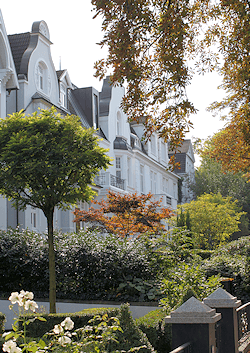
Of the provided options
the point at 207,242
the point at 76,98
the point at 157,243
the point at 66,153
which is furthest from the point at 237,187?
the point at 66,153

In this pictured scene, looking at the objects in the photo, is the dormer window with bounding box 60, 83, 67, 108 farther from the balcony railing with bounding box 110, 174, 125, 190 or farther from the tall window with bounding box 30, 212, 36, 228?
the tall window with bounding box 30, 212, 36, 228

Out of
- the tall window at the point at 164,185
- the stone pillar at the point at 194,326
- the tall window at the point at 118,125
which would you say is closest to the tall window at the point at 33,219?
the tall window at the point at 118,125

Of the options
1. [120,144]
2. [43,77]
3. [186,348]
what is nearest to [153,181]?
[120,144]

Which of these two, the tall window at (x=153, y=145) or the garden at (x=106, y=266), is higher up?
the tall window at (x=153, y=145)

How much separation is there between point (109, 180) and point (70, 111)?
482 centimetres

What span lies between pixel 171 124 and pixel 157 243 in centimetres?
539

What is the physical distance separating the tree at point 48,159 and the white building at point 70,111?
518cm

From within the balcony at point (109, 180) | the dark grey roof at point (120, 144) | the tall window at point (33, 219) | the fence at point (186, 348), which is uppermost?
the dark grey roof at point (120, 144)

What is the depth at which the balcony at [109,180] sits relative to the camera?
25694mm

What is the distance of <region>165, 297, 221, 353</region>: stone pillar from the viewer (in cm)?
442

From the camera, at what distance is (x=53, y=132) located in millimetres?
9867

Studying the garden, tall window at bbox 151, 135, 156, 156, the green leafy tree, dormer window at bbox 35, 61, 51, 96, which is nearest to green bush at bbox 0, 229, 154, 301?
the garden

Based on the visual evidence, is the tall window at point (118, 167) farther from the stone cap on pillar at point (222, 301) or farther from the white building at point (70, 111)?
the stone cap on pillar at point (222, 301)

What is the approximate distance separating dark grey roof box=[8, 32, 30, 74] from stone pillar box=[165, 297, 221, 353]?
18.1m
